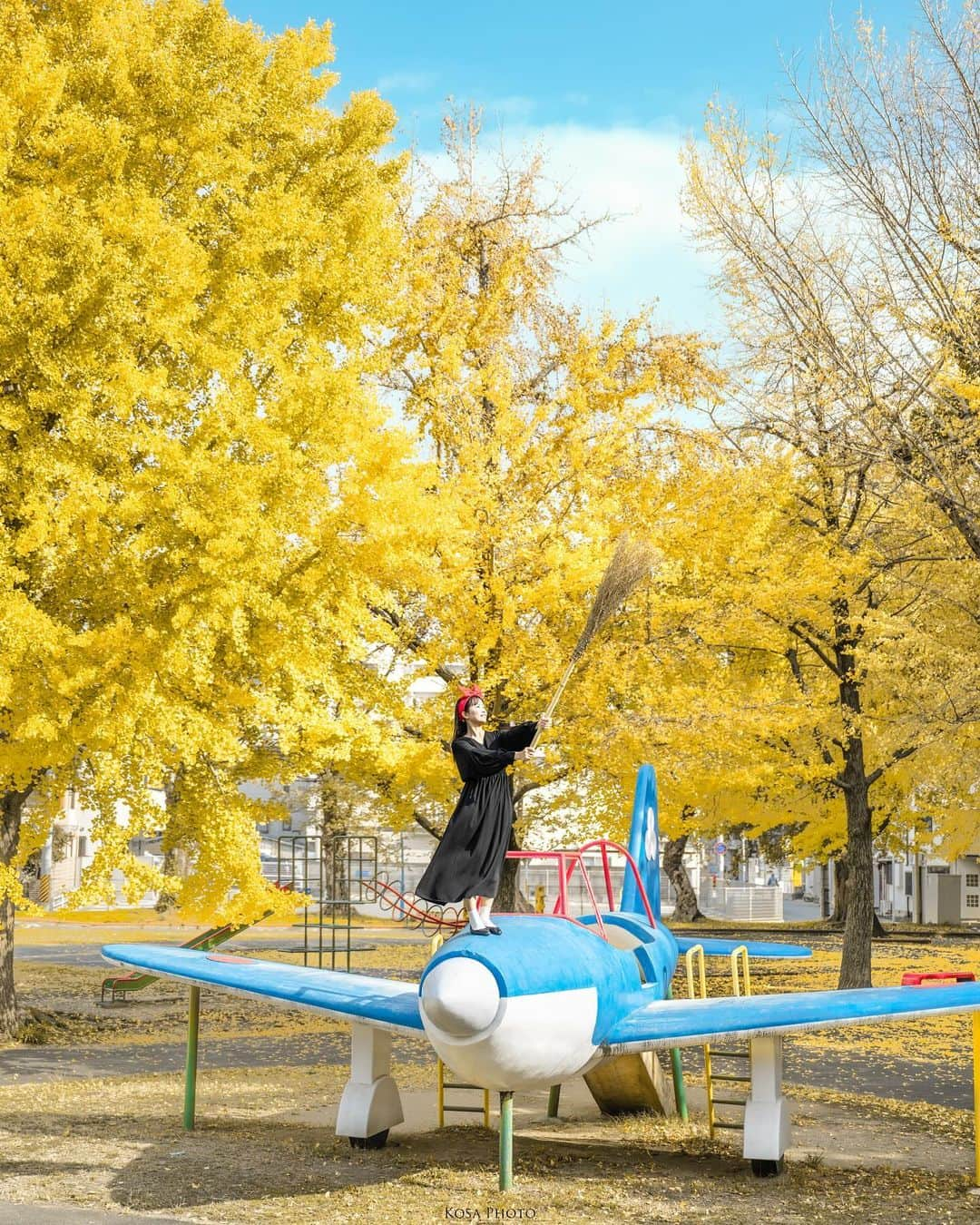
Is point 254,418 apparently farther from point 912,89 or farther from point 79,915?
point 79,915

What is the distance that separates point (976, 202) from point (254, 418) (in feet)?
25.0

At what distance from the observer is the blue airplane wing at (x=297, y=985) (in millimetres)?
8617

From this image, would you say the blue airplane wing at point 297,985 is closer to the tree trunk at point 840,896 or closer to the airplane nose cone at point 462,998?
the airplane nose cone at point 462,998

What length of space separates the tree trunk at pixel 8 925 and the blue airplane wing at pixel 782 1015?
8.87 metres

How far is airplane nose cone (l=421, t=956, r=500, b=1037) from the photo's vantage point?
6883 millimetres

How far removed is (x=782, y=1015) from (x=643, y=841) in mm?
3658

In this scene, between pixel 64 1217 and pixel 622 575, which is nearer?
pixel 64 1217

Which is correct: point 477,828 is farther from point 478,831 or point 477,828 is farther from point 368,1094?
point 368,1094

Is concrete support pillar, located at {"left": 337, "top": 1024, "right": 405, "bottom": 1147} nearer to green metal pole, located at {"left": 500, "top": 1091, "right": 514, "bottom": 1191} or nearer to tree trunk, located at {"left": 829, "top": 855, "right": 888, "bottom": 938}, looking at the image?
green metal pole, located at {"left": 500, "top": 1091, "right": 514, "bottom": 1191}

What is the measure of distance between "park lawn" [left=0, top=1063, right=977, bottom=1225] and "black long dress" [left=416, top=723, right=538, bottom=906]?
1913 mm

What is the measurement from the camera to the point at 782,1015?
25.9 ft

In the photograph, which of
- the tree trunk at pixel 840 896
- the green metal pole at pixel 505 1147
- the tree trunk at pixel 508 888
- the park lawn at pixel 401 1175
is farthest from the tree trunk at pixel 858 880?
the tree trunk at pixel 840 896

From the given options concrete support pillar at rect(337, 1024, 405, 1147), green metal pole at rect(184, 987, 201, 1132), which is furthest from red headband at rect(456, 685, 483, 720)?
green metal pole at rect(184, 987, 201, 1132)

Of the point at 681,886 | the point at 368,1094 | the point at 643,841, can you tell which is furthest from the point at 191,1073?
the point at 681,886
